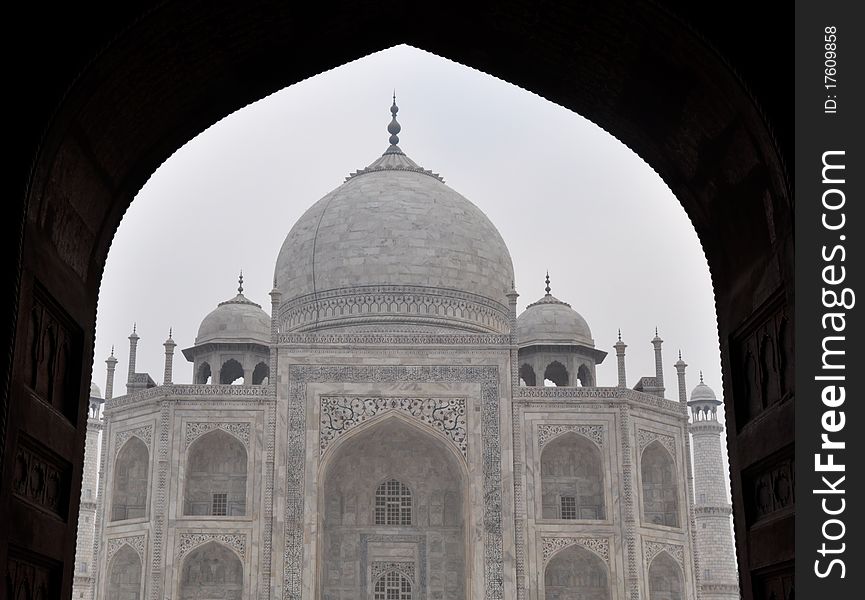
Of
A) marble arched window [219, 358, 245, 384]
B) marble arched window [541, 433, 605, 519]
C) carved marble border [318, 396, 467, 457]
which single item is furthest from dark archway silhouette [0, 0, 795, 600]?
marble arched window [219, 358, 245, 384]

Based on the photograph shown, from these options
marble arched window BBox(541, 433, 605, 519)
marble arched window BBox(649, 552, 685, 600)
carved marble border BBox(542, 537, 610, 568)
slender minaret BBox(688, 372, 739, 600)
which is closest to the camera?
carved marble border BBox(542, 537, 610, 568)

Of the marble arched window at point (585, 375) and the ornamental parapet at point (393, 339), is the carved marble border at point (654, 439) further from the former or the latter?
the marble arched window at point (585, 375)

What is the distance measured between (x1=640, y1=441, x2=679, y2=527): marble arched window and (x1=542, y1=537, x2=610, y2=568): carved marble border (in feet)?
5.16

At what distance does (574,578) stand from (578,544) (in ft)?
3.84

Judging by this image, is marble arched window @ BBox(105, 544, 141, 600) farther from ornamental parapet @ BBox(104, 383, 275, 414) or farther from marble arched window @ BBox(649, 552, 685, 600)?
marble arched window @ BBox(649, 552, 685, 600)

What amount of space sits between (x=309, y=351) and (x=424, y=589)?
16.6 feet

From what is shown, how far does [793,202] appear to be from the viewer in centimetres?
444

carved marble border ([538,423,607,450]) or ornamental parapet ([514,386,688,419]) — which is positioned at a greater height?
ornamental parapet ([514,386,688,419])

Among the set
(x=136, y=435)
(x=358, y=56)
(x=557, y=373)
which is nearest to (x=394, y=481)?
(x=136, y=435)

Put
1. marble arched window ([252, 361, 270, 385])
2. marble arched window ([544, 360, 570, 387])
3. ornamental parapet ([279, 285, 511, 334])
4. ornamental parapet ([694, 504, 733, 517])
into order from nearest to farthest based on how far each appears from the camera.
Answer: ornamental parapet ([279, 285, 511, 334]) < marble arched window ([252, 361, 270, 385]) < marble arched window ([544, 360, 570, 387]) < ornamental parapet ([694, 504, 733, 517])

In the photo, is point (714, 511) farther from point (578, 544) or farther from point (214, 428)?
point (214, 428)

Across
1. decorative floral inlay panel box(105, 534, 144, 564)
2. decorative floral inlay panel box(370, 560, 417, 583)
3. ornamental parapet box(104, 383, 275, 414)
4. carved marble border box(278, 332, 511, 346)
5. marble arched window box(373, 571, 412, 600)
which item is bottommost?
marble arched window box(373, 571, 412, 600)

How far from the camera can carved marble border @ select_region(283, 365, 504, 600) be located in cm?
2119

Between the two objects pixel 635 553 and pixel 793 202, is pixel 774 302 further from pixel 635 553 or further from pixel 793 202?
pixel 635 553
